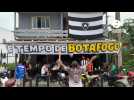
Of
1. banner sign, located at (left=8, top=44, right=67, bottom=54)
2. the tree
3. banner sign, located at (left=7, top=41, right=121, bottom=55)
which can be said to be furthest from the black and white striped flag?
the tree

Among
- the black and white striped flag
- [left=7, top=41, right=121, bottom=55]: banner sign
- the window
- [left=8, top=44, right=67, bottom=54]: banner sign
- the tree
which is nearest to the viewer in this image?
[left=7, top=41, right=121, bottom=55]: banner sign

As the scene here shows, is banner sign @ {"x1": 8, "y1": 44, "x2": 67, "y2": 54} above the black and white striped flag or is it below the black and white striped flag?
below

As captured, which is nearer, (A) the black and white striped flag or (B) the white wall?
(A) the black and white striped flag

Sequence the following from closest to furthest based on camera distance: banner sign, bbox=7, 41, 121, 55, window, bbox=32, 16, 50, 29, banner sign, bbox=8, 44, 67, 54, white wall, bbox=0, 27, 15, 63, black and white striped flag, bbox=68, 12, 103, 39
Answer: banner sign, bbox=7, 41, 121, 55, banner sign, bbox=8, 44, 67, 54, black and white striped flag, bbox=68, 12, 103, 39, white wall, bbox=0, 27, 15, 63, window, bbox=32, 16, 50, 29

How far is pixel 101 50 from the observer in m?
19.9

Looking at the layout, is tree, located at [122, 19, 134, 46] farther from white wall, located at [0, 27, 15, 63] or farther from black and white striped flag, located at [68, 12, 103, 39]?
white wall, located at [0, 27, 15, 63]

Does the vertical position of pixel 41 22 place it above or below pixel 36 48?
above

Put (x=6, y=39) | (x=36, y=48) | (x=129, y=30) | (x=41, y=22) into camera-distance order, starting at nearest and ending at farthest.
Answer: (x=36, y=48)
(x=6, y=39)
(x=41, y=22)
(x=129, y=30)

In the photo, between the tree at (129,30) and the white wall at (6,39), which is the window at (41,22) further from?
the tree at (129,30)

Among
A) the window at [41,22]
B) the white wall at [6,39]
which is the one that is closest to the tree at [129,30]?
the window at [41,22]

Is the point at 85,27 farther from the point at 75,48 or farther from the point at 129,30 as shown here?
the point at 129,30

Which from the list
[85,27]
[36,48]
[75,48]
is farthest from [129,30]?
[36,48]
